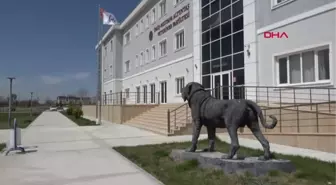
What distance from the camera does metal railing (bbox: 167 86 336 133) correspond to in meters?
10.7

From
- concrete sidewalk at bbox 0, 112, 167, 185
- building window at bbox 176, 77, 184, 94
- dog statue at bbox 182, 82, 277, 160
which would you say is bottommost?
concrete sidewalk at bbox 0, 112, 167, 185

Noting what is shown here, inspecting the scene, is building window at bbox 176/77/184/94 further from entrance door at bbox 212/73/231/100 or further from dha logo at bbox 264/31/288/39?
dha logo at bbox 264/31/288/39

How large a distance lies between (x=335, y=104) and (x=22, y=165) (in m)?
9.87

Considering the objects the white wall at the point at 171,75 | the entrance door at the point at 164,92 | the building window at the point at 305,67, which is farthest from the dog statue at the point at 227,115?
the entrance door at the point at 164,92

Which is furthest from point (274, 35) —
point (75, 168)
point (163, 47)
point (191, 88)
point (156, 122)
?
point (163, 47)

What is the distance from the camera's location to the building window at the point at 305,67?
498 inches

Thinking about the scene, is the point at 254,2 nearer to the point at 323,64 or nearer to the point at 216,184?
the point at 323,64

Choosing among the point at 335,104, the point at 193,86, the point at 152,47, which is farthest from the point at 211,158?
the point at 152,47

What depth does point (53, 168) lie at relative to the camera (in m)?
8.20

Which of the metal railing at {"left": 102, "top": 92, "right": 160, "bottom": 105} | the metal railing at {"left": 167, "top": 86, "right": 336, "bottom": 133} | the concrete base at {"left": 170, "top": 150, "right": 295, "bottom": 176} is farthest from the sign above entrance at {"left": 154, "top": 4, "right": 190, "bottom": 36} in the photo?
the concrete base at {"left": 170, "top": 150, "right": 295, "bottom": 176}

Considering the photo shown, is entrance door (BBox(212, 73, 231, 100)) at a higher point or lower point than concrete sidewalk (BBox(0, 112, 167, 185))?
higher

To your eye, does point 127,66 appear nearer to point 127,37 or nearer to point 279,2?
point 127,37

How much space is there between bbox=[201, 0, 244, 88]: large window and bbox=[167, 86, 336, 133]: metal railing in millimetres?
2282

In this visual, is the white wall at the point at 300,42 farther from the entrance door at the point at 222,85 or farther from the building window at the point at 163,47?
the building window at the point at 163,47
